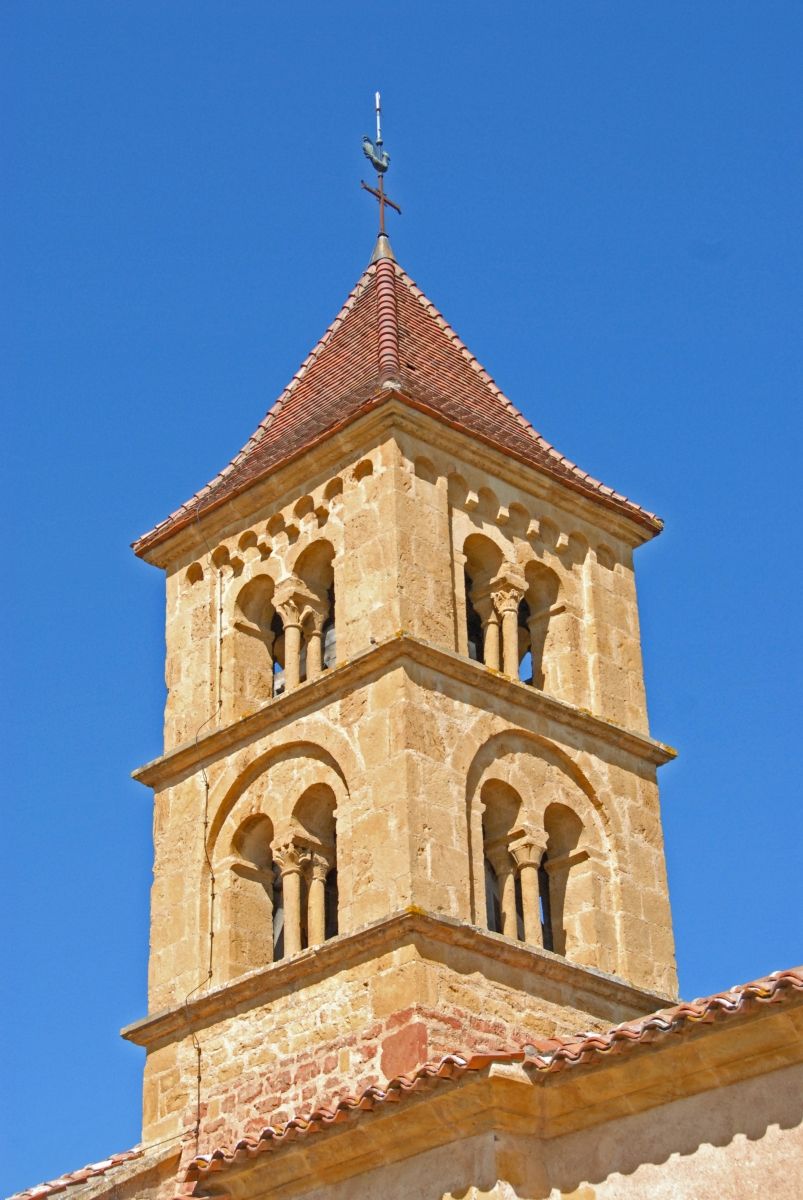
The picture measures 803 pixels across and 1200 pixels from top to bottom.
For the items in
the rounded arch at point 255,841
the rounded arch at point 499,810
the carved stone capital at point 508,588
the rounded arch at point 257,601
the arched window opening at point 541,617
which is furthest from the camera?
the rounded arch at point 257,601

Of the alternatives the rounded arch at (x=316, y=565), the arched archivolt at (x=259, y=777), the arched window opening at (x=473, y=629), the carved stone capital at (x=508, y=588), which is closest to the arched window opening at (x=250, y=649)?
the rounded arch at (x=316, y=565)

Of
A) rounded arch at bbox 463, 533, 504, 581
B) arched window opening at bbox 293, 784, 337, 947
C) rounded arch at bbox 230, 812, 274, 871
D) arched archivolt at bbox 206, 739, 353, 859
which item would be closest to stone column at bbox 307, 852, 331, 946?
arched window opening at bbox 293, 784, 337, 947

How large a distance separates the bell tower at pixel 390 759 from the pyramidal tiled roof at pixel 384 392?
48 millimetres

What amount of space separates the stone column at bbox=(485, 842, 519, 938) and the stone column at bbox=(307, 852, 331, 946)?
1.24 metres

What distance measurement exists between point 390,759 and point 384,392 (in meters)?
3.10

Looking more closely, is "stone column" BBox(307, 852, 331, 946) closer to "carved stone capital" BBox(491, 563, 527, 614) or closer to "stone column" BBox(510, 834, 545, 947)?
"stone column" BBox(510, 834, 545, 947)

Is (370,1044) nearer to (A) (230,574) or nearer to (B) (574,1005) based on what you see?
(B) (574,1005)

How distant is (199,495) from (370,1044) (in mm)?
5919

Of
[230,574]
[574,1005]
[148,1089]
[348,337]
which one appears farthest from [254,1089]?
[348,337]

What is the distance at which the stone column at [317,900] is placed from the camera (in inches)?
591

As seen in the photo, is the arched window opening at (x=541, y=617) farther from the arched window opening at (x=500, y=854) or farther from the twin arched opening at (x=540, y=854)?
the arched window opening at (x=500, y=854)

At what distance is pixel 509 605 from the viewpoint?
16.6 meters

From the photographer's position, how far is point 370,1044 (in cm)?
1394

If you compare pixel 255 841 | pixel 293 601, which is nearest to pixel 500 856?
pixel 255 841
